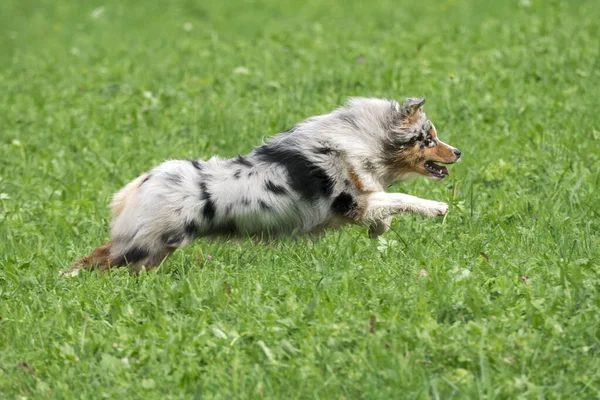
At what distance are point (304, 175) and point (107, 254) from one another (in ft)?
4.54

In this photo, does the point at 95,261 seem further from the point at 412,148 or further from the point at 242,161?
the point at 412,148

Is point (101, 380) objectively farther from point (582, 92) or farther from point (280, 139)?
point (582, 92)

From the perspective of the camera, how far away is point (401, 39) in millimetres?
11766

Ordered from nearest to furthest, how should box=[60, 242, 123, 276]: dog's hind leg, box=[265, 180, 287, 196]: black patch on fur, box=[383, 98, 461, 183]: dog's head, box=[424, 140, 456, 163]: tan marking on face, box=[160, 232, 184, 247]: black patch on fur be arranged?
box=[160, 232, 184, 247]: black patch on fur
box=[265, 180, 287, 196]: black patch on fur
box=[60, 242, 123, 276]: dog's hind leg
box=[383, 98, 461, 183]: dog's head
box=[424, 140, 456, 163]: tan marking on face

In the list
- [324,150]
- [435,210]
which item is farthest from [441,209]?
[324,150]

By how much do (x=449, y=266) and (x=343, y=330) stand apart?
1.07 m

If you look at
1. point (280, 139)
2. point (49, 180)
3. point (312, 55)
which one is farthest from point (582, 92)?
point (49, 180)

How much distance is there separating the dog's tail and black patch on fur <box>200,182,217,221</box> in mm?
435

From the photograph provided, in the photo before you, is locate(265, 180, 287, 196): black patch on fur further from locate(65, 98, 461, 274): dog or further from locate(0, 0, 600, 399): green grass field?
locate(0, 0, 600, 399): green grass field

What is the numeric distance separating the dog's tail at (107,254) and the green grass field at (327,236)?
0.51ft

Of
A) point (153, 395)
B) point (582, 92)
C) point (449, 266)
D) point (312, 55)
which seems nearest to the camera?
point (153, 395)

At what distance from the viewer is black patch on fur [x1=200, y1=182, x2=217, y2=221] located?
5.96 m

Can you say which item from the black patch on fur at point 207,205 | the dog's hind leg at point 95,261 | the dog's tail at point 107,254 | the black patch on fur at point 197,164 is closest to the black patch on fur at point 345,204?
the black patch on fur at point 207,205

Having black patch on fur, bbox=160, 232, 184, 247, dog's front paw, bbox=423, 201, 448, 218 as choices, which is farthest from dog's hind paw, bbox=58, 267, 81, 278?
dog's front paw, bbox=423, 201, 448, 218
